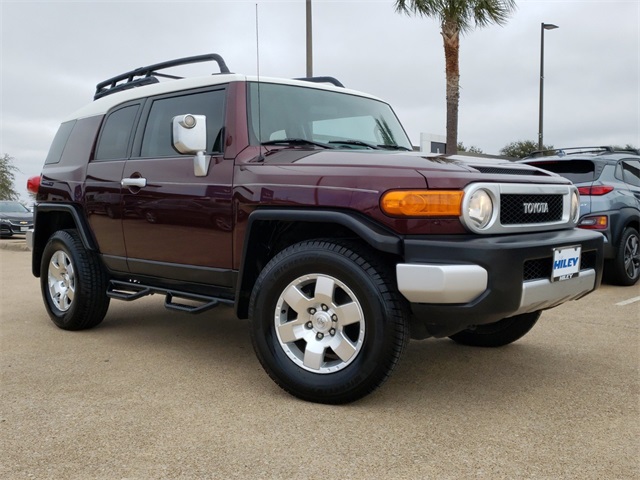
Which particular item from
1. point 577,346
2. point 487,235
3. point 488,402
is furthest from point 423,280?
point 577,346

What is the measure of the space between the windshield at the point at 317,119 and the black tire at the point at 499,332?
1.39m

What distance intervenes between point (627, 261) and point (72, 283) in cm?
617

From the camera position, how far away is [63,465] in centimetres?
269

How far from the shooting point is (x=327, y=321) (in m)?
3.38

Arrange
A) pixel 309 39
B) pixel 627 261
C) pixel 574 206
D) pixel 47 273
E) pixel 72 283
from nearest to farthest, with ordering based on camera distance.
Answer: pixel 574 206 < pixel 72 283 < pixel 47 273 < pixel 627 261 < pixel 309 39

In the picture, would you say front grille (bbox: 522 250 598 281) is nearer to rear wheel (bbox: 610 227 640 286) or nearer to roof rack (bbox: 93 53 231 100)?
roof rack (bbox: 93 53 231 100)

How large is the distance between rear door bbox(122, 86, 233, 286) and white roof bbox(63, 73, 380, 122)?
0.06 metres

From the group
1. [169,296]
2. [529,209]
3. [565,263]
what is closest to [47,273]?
[169,296]

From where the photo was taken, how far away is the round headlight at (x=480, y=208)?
3.19 m

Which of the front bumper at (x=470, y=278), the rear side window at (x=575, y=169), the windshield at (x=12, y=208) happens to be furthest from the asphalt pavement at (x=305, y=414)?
the windshield at (x=12, y=208)

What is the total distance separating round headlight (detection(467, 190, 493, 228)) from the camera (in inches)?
125

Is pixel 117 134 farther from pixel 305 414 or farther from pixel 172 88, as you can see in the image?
pixel 305 414

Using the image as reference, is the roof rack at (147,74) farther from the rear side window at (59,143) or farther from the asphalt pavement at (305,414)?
the asphalt pavement at (305,414)

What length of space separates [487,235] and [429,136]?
11708 millimetres
